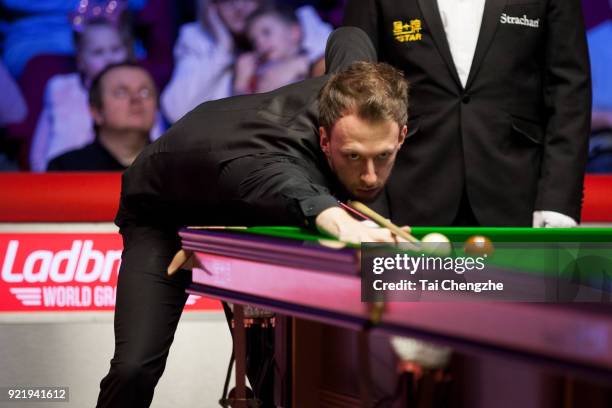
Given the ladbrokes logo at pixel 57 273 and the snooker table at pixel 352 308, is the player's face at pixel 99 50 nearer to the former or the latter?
the ladbrokes logo at pixel 57 273

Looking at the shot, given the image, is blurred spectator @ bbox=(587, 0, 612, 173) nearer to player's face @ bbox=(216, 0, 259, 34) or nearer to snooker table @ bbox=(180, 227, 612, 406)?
player's face @ bbox=(216, 0, 259, 34)

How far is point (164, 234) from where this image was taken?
2.02 meters

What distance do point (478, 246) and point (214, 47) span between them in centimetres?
374

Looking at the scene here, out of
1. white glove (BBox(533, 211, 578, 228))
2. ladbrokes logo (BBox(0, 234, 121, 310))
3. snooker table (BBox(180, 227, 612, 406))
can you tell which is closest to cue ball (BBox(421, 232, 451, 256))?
snooker table (BBox(180, 227, 612, 406))

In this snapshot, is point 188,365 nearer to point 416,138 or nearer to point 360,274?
point 416,138

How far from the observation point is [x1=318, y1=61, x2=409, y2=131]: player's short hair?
1702 mm

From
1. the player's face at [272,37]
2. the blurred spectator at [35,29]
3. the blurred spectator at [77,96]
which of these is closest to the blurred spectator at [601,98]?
the player's face at [272,37]

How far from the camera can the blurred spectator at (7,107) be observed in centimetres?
509

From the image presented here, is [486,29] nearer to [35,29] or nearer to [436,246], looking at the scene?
[436,246]

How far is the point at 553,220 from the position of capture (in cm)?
237

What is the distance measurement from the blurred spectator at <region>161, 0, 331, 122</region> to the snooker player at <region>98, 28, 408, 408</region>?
10.3 ft

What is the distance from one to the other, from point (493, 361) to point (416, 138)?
4.35 ft

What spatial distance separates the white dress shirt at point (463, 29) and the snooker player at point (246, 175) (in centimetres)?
41

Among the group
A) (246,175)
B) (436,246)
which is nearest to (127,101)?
(246,175)
